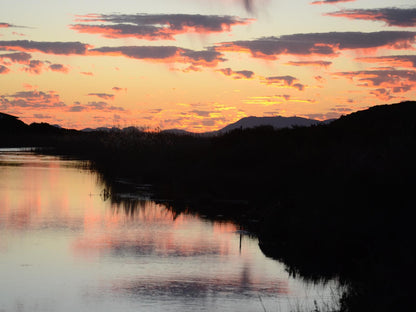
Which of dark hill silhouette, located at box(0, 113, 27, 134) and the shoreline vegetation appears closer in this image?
the shoreline vegetation

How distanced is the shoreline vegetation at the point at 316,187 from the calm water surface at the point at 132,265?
101 centimetres

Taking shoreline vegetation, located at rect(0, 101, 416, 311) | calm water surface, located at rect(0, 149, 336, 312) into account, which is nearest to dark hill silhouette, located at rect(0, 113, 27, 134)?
shoreline vegetation, located at rect(0, 101, 416, 311)

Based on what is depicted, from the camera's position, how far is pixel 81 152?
57469 millimetres

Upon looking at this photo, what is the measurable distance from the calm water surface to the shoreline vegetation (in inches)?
39.6

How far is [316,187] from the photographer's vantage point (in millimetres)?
18297

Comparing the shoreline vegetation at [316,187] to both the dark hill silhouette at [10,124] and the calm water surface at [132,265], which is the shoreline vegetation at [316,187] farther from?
the dark hill silhouette at [10,124]

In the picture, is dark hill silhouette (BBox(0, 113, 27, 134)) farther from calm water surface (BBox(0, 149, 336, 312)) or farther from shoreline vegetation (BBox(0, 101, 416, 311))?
calm water surface (BBox(0, 149, 336, 312))

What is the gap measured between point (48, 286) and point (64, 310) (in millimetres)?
1474

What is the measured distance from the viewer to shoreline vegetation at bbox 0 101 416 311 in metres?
11.7

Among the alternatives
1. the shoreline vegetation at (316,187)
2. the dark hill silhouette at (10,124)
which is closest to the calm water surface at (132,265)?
the shoreline vegetation at (316,187)

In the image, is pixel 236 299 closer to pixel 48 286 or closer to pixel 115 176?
pixel 48 286

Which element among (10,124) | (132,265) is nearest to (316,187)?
(132,265)

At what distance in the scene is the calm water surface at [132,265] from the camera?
35.3 ft

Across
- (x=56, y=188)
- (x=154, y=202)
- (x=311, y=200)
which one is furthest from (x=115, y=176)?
(x=311, y=200)
